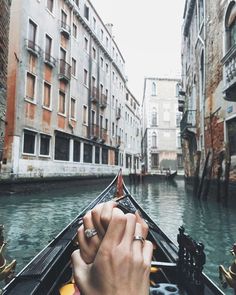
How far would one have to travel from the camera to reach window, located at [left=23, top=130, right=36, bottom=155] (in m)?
9.98

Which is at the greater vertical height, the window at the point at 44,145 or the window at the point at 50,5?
the window at the point at 50,5

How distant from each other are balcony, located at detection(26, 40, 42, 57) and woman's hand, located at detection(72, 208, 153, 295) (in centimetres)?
1088

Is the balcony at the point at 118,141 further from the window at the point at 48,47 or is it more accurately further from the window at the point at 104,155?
the window at the point at 48,47

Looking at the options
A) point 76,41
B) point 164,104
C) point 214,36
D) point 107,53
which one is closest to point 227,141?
point 214,36

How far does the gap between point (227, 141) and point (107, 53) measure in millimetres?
14223

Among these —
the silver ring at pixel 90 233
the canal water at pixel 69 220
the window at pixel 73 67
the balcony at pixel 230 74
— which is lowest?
the canal water at pixel 69 220

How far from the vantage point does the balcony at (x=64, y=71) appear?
12.4m

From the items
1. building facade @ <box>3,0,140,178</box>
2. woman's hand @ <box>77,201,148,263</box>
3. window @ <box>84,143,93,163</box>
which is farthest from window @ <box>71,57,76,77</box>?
woman's hand @ <box>77,201,148,263</box>

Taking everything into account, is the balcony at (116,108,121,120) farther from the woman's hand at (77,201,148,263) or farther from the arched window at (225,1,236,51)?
the woman's hand at (77,201,148,263)

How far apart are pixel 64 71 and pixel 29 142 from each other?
4.22 meters

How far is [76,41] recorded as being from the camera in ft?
47.4

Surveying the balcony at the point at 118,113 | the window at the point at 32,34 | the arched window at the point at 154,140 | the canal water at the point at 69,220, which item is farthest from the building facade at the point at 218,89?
the arched window at the point at 154,140

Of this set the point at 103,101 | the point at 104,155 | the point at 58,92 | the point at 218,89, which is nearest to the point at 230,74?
the point at 218,89

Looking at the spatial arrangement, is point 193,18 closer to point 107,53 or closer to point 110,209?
point 107,53
